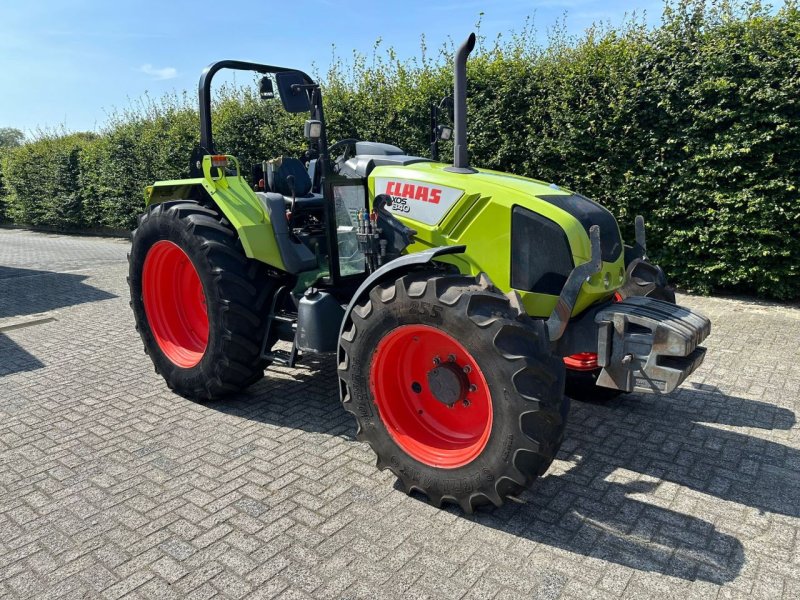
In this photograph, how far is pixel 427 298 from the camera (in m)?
2.87

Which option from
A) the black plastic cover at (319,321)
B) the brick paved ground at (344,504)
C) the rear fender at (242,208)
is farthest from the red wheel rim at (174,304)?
the black plastic cover at (319,321)

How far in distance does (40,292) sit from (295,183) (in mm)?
6306

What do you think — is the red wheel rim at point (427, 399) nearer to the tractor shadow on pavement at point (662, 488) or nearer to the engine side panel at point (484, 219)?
the tractor shadow on pavement at point (662, 488)

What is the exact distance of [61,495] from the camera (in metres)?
3.25

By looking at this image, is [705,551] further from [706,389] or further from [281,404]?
[281,404]

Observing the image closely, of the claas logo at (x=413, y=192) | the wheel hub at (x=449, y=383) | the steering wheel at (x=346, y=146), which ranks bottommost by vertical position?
the wheel hub at (x=449, y=383)

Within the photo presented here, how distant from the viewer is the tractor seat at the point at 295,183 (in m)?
4.61

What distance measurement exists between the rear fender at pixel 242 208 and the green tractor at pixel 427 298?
12 millimetres

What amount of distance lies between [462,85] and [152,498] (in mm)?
2823

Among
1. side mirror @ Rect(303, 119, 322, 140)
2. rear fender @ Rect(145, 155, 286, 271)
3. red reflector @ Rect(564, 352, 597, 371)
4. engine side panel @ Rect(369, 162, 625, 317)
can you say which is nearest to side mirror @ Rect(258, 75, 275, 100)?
rear fender @ Rect(145, 155, 286, 271)

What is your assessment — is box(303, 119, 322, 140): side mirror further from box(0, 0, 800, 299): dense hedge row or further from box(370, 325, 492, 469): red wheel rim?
box(0, 0, 800, 299): dense hedge row

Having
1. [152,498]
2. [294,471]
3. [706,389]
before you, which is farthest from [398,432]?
[706,389]

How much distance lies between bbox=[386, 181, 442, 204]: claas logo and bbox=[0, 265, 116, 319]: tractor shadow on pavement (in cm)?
612

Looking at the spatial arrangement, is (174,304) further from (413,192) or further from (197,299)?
(413,192)
